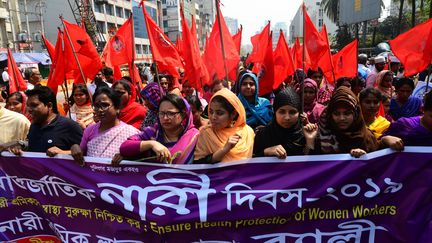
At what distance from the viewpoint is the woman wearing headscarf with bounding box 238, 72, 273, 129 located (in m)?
3.54

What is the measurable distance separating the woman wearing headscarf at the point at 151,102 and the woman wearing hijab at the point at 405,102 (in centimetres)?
273

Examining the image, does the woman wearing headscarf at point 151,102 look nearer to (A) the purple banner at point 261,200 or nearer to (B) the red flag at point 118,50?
(A) the purple banner at point 261,200

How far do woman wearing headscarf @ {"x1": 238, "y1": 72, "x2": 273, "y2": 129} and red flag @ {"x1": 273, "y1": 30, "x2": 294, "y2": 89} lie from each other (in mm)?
2123

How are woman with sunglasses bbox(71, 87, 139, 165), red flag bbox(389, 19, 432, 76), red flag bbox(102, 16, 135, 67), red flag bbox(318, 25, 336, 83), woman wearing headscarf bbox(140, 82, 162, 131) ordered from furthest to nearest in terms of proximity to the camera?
red flag bbox(102, 16, 135, 67) < red flag bbox(318, 25, 336, 83) < red flag bbox(389, 19, 432, 76) < woman wearing headscarf bbox(140, 82, 162, 131) < woman with sunglasses bbox(71, 87, 139, 165)

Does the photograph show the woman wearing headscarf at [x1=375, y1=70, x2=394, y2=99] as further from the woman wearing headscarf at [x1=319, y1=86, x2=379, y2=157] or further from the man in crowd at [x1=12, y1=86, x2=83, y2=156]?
the man in crowd at [x1=12, y1=86, x2=83, y2=156]

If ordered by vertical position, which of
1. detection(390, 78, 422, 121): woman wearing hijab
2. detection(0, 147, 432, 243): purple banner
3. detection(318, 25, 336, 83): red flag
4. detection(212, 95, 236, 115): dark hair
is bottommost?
detection(0, 147, 432, 243): purple banner

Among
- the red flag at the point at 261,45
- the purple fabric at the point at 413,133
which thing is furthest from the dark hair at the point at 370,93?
the red flag at the point at 261,45

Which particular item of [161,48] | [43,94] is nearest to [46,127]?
[43,94]

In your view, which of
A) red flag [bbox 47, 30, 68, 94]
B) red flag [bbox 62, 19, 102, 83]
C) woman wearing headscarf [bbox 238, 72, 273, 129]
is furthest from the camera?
red flag [bbox 62, 19, 102, 83]

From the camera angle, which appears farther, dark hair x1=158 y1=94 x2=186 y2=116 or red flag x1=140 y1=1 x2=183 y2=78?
red flag x1=140 y1=1 x2=183 y2=78

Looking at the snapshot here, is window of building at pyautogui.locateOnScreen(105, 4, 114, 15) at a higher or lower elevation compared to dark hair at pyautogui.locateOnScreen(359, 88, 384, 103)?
higher

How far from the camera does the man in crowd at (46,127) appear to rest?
2.73 m

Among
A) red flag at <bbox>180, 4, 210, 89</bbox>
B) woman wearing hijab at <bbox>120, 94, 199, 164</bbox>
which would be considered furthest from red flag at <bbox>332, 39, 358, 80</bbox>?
woman wearing hijab at <bbox>120, 94, 199, 164</bbox>

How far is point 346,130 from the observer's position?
2.24 m
